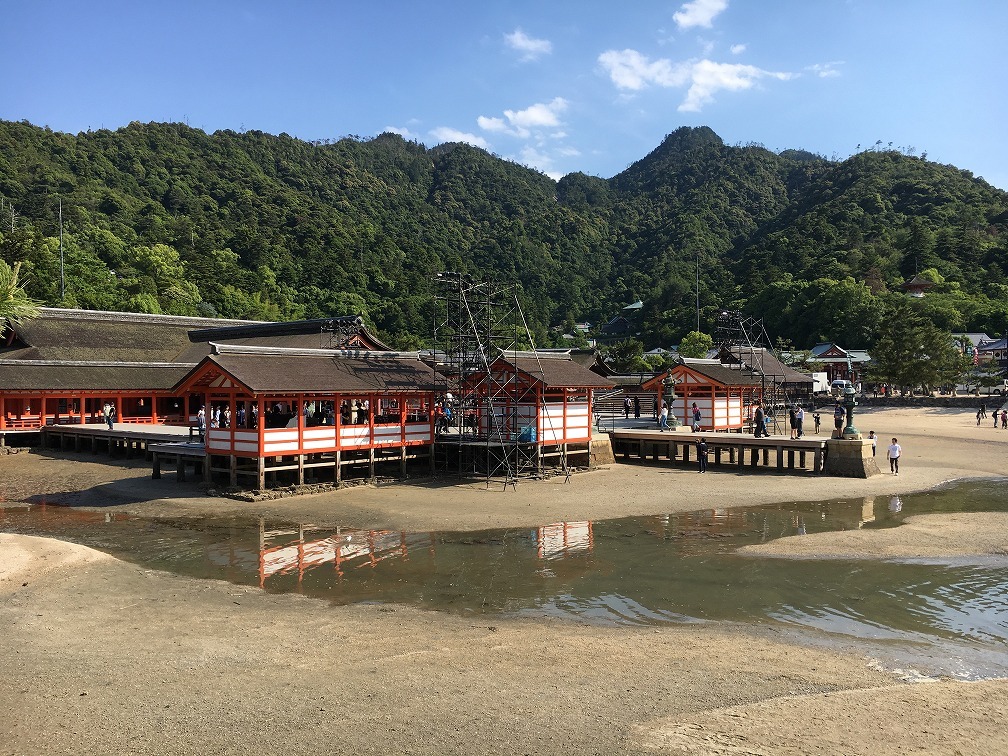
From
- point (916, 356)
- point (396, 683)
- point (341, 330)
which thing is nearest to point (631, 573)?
point (396, 683)

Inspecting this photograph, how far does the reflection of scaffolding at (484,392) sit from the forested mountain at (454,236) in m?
43.0

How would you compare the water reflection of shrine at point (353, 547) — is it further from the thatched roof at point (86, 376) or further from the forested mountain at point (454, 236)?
the forested mountain at point (454, 236)

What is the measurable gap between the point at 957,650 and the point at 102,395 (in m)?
37.7

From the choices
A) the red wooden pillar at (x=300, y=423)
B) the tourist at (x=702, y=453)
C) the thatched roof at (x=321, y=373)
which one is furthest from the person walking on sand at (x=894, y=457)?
the red wooden pillar at (x=300, y=423)

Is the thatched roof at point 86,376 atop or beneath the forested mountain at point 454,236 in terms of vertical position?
beneath

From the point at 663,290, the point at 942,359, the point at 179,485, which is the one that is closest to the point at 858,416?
the point at 942,359

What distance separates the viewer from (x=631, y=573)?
1502 cm

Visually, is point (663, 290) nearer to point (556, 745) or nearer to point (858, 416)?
point (858, 416)

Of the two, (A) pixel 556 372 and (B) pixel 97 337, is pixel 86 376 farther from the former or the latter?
(A) pixel 556 372

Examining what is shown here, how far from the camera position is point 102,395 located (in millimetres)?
37688

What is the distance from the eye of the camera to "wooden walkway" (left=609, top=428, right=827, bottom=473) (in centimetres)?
2845

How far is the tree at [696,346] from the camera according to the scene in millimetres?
75625

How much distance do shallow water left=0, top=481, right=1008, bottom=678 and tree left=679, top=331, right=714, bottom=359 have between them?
5434 centimetres

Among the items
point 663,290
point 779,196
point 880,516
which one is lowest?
point 880,516
